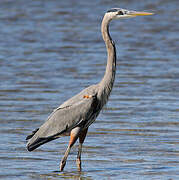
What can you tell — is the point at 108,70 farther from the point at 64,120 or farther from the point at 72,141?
the point at 72,141

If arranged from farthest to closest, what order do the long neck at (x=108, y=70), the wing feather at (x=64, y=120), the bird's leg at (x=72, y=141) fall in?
the long neck at (x=108, y=70) < the wing feather at (x=64, y=120) < the bird's leg at (x=72, y=141)

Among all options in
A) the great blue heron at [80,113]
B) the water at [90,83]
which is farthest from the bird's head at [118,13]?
the water at [90,83]

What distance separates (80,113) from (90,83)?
437 cm

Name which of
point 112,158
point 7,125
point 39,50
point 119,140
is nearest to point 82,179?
point 112,158

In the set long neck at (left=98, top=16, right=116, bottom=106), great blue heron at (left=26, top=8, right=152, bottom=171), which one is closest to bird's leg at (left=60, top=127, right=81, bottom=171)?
great blue heron at (left=26, top=8, right=152, bottom=171)

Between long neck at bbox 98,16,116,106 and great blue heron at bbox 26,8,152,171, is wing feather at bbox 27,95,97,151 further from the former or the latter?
long neck at bbox 98,16,116,106

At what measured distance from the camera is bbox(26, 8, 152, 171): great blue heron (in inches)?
302

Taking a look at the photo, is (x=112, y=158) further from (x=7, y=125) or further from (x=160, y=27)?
(x=160, y=27)

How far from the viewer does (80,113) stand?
768 cm

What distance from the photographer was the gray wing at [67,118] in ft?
25.2

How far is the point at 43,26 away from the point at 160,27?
347 centimetres

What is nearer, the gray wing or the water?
the gray wing

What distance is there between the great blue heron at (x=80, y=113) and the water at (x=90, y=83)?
1.09ft

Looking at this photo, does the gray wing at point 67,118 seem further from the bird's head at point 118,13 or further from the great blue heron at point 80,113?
the bird's head at point 118,13
